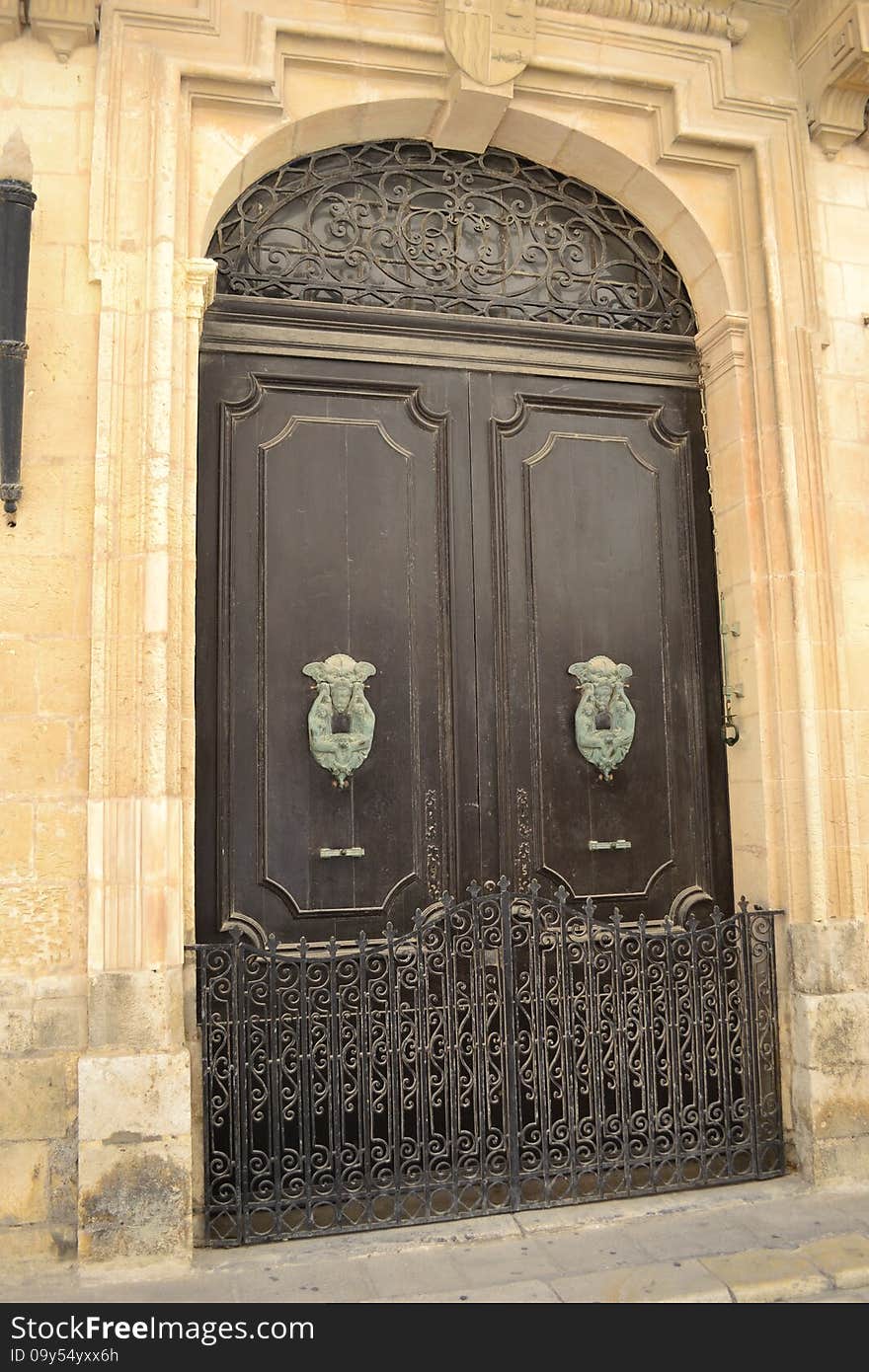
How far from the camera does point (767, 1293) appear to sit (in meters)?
3.36

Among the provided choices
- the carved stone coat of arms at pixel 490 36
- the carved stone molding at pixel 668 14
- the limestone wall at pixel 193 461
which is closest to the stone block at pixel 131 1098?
the limestone wall at pixel 193 461

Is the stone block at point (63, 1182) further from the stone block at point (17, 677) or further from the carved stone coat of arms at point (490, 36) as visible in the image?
the carved stone coat of arms at point (490, 36)

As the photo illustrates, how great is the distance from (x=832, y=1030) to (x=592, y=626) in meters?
2.01

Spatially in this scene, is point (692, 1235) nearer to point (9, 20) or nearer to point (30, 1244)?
point (30, 1244)

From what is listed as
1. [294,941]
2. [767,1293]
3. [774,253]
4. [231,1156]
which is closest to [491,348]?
[774,253]

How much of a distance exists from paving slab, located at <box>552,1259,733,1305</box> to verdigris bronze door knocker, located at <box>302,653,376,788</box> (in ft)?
6.68

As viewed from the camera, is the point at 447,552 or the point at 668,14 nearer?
the point at 447,552

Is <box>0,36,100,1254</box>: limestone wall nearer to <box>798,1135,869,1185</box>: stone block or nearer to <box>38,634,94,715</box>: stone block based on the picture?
<box>38,634,94,715</box>: stone block

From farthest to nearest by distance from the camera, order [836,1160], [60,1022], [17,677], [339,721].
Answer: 1. [339,721]
2. [836,1160]
3. [17,677]
4. [60,1022]

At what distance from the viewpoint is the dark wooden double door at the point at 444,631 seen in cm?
429

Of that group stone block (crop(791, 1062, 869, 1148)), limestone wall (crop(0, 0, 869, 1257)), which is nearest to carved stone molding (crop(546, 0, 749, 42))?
limestone wall (crop(0, 0, 869, 1257))

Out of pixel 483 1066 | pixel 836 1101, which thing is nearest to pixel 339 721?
pixel 483 1066

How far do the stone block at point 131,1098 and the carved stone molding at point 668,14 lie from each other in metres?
4.80

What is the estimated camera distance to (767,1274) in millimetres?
3453
